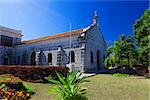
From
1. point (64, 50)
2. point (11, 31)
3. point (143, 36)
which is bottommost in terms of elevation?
point (64, 50)

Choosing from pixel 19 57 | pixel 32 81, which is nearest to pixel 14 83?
pixel 32 81

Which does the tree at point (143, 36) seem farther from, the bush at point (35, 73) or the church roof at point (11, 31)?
the church roof at point (11, 31)

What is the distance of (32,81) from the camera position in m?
16.3

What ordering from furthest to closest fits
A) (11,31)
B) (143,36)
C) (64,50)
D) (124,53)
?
(11,31) → (64,50) → (143,36) → (124,53)

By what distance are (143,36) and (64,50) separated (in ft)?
37.9

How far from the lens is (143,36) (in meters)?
25.0

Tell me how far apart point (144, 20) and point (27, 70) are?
16818 mm

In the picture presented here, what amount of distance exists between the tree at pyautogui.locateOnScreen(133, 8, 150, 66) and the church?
258 inches

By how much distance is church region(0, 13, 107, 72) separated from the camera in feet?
90.2

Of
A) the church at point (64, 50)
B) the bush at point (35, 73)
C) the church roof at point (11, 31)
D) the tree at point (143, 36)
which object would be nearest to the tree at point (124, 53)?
the tree at point (143, 36)

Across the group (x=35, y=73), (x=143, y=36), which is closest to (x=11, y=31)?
(x=35, y=73)

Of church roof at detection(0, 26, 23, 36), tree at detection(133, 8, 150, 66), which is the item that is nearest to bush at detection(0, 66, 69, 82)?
tree at detection(133, 8, 150, 66)

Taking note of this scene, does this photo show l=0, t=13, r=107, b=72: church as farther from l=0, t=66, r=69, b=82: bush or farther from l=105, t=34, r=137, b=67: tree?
l=0, t=66, r=69, b=82: bush

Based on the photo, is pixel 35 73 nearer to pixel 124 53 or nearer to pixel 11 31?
pixel 124 53
